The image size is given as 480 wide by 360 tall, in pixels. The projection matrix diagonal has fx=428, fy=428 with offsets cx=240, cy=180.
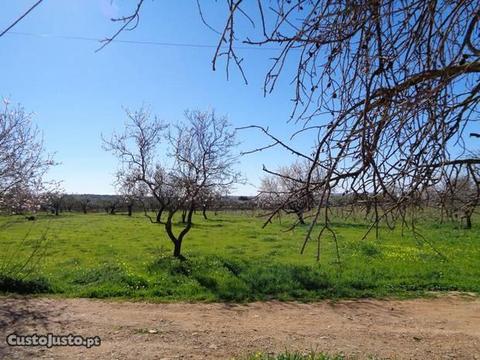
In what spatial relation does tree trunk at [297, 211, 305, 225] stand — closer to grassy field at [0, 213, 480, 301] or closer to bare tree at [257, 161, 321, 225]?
bare tree at [257, 161, 321, 225]

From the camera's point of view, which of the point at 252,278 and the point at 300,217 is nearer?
the point at 300,217

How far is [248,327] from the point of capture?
24.2ft

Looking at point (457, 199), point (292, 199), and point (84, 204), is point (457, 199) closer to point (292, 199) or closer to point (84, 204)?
point (292, 199)

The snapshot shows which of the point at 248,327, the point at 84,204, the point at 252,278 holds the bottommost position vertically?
the point at 248,327

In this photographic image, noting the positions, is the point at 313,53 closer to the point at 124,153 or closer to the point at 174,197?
the point at 124,153

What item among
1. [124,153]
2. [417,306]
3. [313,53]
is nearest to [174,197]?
[124,153]

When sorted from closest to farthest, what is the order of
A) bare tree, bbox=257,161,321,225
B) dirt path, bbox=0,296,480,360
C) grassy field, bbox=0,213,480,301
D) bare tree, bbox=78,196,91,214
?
bare tree, bbox=257,161,321,225, dirt path, bbox=0,296,480,360, grassy field, bbox=0,213,480,301, bare tree, bbox=78,196,91,214

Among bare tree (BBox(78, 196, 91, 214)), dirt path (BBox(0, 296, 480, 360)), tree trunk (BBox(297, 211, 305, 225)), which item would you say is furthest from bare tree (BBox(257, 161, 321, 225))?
bare tree (BBox(78, 196, 91, 214))

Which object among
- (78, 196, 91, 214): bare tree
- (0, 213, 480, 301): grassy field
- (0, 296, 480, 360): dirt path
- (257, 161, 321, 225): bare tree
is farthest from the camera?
(78, 196, 91, 214): bare tree

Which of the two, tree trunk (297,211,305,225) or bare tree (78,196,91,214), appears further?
bare tree (78,196,91,214)

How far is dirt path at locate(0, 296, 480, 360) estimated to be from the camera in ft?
20.3

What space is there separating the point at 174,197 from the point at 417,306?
11.2 metres

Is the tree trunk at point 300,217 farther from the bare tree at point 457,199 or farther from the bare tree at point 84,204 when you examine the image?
the bare tree at point 84,204

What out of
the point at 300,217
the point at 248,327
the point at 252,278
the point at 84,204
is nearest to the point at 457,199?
the point at 300,217
